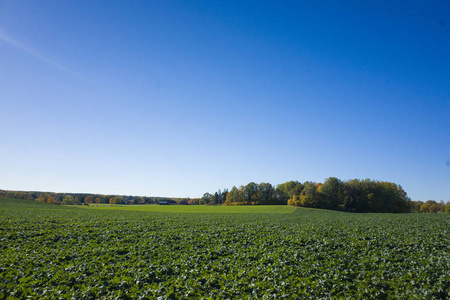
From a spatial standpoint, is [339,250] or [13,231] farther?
[13,231]

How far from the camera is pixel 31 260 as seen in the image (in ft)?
39.2

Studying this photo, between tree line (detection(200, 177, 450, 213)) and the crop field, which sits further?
tree line (detection(200, 177, 450, 213))

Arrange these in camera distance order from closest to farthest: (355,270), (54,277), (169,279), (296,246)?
(54,277), (169,279), (355,270), (296,246)

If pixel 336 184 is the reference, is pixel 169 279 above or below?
below

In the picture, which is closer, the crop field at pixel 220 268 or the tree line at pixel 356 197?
the crop field at pixel 220 268

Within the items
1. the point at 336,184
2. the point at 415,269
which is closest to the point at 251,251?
the point at 415,269

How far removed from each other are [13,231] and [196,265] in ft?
57.0

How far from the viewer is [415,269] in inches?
436

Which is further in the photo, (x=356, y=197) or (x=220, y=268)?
(x=356, y=197)

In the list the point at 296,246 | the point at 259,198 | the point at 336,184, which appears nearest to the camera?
the point at 296,246

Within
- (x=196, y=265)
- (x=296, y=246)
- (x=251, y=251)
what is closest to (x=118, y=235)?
(x=196, y=265)

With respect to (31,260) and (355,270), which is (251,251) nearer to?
(355,270)

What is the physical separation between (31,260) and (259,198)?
102847mm

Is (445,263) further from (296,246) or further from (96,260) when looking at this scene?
(96,260)
